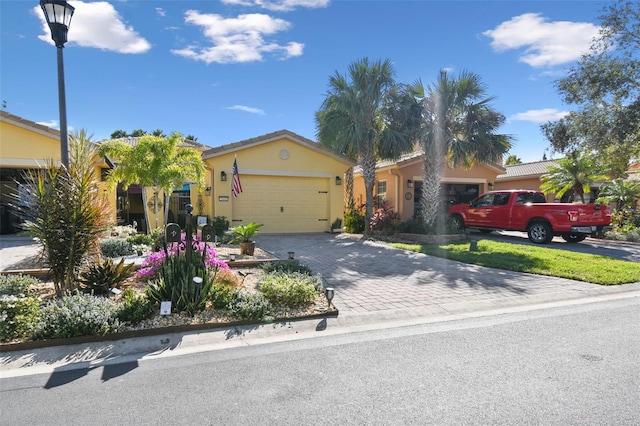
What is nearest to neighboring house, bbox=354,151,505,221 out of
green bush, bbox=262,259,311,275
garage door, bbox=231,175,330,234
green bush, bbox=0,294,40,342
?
garage door, bbox=231,175,330,234

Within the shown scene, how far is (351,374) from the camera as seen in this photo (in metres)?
3.77

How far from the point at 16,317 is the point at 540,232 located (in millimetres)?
14859

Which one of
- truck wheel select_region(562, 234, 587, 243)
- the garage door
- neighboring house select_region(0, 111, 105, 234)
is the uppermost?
neighboring house select_region(0, 111, 105, 234)

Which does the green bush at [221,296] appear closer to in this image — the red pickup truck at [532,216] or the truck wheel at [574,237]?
the red pickup truck at [532,216]

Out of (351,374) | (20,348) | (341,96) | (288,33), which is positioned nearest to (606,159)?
(341,96)

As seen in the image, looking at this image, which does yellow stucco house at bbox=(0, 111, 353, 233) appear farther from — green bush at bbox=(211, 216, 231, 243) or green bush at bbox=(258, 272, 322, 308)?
green bush at bbox=(258, 272, 322, 308)

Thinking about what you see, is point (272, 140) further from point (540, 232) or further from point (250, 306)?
point (250, 306)

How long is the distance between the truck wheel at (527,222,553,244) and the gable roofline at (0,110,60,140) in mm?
17259

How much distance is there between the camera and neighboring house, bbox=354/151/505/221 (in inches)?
728

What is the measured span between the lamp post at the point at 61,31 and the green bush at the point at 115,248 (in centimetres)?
319

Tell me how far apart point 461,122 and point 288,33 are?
7359 mm

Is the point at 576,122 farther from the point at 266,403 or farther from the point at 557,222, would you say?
the point at 266,403

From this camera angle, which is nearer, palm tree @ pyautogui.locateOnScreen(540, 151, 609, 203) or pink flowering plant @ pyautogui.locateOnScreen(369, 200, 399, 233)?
pink flowering plant @ pyautogui.locateOnScreen(369, 200, 399, 233)

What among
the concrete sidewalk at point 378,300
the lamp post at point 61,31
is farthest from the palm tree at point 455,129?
the lamp post at point 61,31
